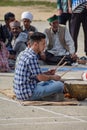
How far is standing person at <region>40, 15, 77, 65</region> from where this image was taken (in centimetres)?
1333

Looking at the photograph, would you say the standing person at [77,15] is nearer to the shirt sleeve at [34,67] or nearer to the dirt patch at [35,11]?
the shirt sleeve at [34,67]

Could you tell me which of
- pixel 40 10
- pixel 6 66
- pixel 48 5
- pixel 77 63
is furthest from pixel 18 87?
pixel 48 5

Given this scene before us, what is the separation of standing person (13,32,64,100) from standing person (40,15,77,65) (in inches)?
158

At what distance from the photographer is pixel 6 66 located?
12336mm

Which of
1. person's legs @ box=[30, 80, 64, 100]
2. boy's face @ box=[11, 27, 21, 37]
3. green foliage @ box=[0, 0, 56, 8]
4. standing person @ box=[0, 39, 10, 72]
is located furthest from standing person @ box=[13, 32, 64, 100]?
green foliage @ box=[0, 0, 56, 8]

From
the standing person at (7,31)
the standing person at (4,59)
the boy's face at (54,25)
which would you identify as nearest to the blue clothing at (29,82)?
the standing person at (4,59)

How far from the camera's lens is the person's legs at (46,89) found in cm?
921

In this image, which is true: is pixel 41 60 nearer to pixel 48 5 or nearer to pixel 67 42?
pixel 67 42

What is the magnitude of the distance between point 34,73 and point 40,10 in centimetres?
2315

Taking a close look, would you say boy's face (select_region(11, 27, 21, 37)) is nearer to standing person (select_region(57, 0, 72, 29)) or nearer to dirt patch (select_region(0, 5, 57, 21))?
standing person (select_region(57, 0, 72, 29))

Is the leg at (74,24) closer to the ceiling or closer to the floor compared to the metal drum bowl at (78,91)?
closer to the floor

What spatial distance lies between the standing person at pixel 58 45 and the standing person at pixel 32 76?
4.01 meters

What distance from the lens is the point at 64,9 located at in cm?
1453

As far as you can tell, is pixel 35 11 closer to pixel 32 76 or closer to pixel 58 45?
pixel 58 45
